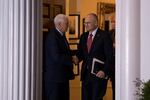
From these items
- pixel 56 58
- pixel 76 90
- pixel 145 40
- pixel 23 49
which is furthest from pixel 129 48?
pixel 76 90

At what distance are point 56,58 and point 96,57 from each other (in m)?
0.48

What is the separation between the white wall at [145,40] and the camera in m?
2.75

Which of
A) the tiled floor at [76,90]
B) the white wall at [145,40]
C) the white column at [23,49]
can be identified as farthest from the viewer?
the tiled floor at [76,90]

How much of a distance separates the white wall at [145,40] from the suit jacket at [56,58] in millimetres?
1724

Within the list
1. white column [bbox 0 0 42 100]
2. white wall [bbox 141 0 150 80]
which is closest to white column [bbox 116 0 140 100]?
white wall [bbox 141 0 150 80]

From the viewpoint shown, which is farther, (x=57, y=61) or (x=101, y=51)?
(x=101, y=51)

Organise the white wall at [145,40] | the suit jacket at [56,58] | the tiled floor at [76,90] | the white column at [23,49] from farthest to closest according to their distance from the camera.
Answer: the tiled floor at [76,90]
the suit jacket at [56,58]
the white column at [23,49]
the white wall at [145,40]

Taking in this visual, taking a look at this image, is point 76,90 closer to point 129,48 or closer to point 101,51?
point 101,51

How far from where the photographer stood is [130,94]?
2.76m

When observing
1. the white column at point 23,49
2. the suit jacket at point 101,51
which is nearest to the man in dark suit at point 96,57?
the suit jacket at point 101,51

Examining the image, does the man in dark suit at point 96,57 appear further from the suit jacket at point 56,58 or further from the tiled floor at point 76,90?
the tiled floor at point 76,90

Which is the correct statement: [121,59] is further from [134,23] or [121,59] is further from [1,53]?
[1,53]

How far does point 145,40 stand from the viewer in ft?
9.11

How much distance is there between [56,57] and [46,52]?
0.18 m
